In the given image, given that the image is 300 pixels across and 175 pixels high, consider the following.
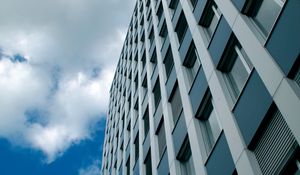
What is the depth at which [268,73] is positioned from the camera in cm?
1058

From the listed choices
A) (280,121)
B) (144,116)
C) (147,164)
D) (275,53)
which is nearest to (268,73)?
(275,53)

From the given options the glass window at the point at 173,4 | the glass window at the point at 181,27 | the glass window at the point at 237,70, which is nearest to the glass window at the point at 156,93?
the glass window at the point at 181,27

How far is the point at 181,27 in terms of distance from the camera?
21.9 metres

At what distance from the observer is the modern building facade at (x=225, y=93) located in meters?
10.0

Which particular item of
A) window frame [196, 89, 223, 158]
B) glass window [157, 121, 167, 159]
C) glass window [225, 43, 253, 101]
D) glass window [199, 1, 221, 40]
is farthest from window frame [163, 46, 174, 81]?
glass window [225, 43, 253, 101]

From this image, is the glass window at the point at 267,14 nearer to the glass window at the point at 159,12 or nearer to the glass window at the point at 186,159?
the glass window at the point at 186,159

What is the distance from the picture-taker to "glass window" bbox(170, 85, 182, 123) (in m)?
18.3

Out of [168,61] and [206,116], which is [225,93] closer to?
[206,116]

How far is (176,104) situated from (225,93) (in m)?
5.74

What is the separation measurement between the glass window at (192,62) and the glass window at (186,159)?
3.21 metres

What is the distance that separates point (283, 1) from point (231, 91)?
3.50 meters

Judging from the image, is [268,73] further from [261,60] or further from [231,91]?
[231,91]

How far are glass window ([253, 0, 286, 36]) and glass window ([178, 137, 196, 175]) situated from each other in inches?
230

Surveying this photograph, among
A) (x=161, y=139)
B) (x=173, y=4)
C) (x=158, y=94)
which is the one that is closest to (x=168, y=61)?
(x=158, y=94)
